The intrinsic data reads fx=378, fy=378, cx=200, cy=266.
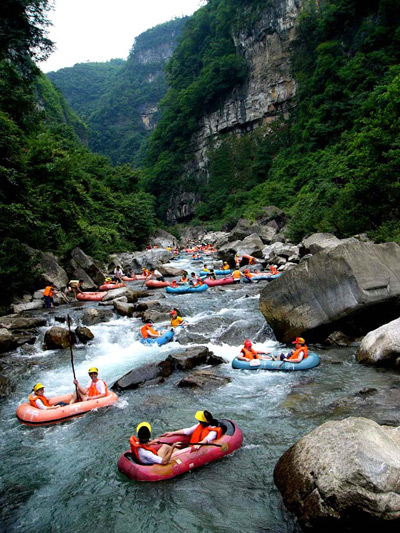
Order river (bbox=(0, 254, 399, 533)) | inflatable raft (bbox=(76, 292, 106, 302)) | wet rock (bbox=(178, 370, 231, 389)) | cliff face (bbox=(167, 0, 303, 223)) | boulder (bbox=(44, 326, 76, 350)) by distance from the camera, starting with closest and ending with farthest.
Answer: river (bbox=(0, 254, 399, 533)), wet rock (bbox=(178, 370, 231, 389)), boulder (bbox=(44, 326, 76, 350)), inflatable raft (bbox=(76, 292, 106, 302)), cliff face (bbox=(167, 0, 303, 223))

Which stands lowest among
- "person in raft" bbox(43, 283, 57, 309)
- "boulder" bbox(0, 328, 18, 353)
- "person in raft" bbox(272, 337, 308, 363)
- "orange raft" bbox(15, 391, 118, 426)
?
"person in raft" bbox(272, 337, 308, 363)

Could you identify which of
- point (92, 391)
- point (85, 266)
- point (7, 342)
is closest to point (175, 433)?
point (92, 391)

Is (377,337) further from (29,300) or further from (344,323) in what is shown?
(29,300)

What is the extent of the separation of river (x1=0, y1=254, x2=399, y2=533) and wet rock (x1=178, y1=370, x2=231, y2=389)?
201mm

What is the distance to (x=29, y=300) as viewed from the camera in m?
16.0

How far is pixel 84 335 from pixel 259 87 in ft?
162

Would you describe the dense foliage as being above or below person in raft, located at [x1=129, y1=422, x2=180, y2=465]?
above

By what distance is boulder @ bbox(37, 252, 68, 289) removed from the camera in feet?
57.3

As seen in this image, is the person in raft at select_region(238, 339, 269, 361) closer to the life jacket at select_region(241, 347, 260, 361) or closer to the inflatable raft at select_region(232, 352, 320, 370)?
the life jacket at select_region(241, 347, 260, 361)

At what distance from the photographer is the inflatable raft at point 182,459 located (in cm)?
526

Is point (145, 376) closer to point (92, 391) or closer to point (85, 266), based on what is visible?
point (92, 391)

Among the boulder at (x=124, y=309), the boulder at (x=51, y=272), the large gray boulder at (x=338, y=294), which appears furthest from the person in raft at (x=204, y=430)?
the boulder at (x=51, y=272)

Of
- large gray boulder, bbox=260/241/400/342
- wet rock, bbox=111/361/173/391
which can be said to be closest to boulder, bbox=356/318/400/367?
large gray boulder, bbox=260/241/400/342

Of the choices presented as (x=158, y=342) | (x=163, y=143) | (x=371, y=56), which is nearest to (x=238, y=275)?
(x=158, y=342)
